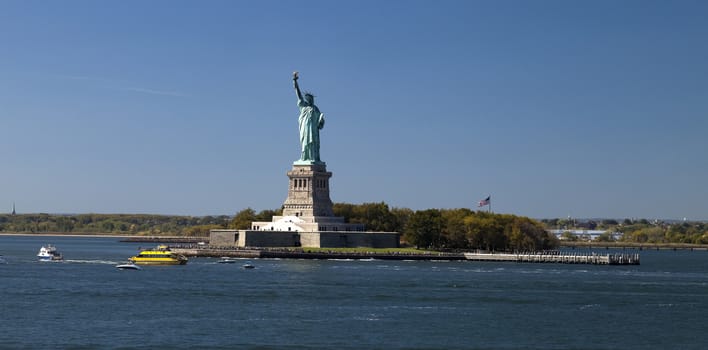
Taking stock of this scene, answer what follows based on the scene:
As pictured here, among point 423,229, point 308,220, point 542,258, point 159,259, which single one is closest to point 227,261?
point 159,259

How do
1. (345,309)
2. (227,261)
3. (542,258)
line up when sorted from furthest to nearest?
(542,258), (227,261), (345,309)

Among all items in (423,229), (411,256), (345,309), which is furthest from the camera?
(423,229)

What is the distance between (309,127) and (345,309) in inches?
2766

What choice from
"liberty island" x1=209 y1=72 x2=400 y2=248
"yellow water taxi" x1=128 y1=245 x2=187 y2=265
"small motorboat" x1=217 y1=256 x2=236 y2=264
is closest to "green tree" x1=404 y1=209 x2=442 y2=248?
"liberty island" x1=209 y1=72 x2=400 y2=248

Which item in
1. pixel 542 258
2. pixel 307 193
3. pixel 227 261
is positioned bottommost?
pixel 227 261

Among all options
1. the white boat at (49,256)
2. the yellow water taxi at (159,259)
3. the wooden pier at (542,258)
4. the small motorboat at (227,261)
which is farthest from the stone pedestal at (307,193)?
the white boat at (49,256)

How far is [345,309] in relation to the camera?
7312cm

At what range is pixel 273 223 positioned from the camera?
140000mm

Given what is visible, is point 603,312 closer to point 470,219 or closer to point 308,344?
point 308,344

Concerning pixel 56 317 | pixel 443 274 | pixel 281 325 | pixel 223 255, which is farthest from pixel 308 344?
pixel 223 255

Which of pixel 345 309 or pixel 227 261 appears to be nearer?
pixel 345 309

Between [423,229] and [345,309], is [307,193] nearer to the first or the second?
[423,229]

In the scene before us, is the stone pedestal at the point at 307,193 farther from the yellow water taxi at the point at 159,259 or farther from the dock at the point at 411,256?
the yellow water taxi at the point at 159,259

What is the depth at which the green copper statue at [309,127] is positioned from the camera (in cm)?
14162
